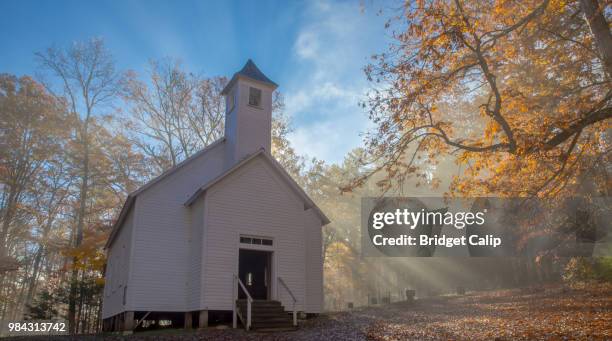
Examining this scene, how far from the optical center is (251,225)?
55.6 ft

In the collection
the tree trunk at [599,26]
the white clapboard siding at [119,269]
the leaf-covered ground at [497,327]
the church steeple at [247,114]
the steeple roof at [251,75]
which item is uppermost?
the steeple roof at [251,75]

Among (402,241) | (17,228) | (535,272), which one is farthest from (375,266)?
(17,228)

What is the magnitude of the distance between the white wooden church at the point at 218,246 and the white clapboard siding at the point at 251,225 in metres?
0.03

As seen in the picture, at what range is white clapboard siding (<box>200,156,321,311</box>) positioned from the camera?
52.2 ft

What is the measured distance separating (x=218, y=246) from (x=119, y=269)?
5.73m

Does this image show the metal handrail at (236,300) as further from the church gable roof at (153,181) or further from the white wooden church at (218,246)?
the church gable roof at (153,181)

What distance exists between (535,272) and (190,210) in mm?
22037

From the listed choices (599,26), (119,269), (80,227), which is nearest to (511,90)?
(599,26)

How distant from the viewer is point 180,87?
30.5 metres

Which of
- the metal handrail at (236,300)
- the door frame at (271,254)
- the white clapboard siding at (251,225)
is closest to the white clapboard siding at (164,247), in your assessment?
the white clapboard siding at (251,225)
